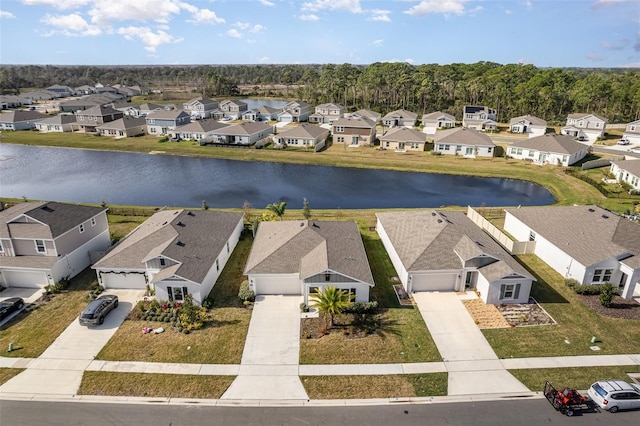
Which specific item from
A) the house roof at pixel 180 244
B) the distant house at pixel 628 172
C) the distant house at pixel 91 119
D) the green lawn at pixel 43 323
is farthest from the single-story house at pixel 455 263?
the distant house at pixel 91 119

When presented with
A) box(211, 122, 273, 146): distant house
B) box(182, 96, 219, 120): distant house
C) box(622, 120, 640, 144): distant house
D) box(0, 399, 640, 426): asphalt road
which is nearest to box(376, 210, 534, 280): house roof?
box(0, 399, 640, 426): asphalt road

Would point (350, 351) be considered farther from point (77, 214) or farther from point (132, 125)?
point (132, 125)

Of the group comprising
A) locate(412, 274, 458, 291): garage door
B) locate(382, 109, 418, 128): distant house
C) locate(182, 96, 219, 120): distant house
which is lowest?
locate(412, 274, 458, 291): garage door

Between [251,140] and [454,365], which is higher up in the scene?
[251,140]

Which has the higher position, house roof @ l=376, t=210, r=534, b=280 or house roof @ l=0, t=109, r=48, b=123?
house roof @ l=0, t=109, r=48, b=123

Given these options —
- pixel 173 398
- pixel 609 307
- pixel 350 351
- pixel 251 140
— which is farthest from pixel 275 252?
pixel 251 140

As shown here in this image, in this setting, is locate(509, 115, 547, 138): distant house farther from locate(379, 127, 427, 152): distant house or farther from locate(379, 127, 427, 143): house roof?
locate(379, 127, 427, 152): distant house

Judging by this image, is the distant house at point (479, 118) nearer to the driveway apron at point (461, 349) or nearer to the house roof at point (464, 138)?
the house roof at point (464, 138)
